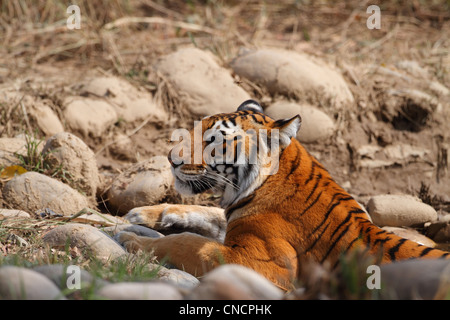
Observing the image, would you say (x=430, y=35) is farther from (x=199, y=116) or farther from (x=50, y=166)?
(x=50, y=166)

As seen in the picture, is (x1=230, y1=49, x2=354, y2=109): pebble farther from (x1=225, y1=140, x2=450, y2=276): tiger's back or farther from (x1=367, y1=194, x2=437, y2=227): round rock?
(x1=225, y1=140, x2=450, y2=276): tiger's back

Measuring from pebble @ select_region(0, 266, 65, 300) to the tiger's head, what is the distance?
1649 millimetres

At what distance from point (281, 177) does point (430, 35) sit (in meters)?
6.21

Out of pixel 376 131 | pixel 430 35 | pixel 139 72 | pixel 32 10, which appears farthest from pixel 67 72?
pixel 430 35

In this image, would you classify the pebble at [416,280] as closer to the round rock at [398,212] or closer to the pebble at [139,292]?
the pebble at [139,292]

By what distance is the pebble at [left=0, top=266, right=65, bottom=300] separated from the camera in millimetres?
2016

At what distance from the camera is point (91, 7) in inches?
307

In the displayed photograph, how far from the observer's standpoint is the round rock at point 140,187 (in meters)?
4.66

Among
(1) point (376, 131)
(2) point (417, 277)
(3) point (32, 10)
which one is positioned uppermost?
(3) point (32, 10)

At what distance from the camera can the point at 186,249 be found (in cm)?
355

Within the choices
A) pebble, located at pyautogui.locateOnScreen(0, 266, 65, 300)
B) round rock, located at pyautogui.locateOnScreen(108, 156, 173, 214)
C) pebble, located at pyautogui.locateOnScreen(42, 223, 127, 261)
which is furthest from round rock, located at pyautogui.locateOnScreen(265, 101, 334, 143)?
pebble, located at pyautogui.locateOnScreen(0, 266, 65, 300)

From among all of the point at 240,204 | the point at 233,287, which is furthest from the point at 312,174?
the point at 233,287

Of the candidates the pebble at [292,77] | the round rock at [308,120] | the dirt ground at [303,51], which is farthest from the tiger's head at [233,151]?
the pebble at [292,77]

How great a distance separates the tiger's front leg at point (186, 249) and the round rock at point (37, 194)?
0.73 m
